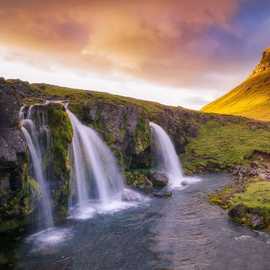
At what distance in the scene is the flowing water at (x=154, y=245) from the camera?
2236 cm

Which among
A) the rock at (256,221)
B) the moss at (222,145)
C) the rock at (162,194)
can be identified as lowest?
the rock at (256,221)

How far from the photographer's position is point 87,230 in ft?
94.6

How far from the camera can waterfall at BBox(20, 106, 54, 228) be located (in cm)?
2986

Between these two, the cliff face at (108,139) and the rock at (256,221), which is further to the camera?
the rock at (256,221)

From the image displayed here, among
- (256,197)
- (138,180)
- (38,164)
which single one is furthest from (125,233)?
(138,180)

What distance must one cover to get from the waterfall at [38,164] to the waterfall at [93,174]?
5.00 meters

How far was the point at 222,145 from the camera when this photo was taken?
70.0 metres

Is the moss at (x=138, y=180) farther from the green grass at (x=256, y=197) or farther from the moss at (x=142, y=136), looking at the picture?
the green grass at (x=256, y=197)

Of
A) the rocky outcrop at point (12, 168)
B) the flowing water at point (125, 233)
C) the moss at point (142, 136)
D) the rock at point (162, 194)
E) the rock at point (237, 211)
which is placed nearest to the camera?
the flowing water at point (125, 233)

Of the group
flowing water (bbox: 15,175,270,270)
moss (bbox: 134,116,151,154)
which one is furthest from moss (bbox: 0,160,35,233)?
moss (bbox: 134,116,151,154)

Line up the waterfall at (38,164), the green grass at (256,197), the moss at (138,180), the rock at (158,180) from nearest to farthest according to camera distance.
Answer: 1. the waterfall at (38,164)
2. the green grass at (256,197)
3. the moss at (138,180)
4. the rock at (158,180)

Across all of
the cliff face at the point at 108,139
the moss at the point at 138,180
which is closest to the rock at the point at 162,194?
the moss at the point at 138,180

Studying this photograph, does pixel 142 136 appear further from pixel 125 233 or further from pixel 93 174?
pixel 125 233

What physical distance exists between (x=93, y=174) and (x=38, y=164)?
9.39m
